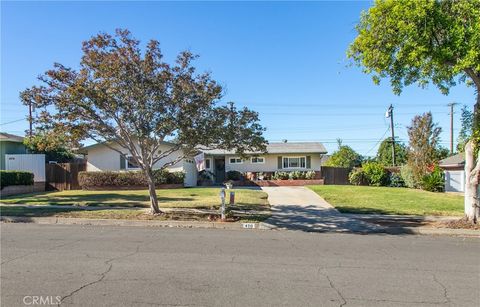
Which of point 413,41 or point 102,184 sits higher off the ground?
point 413,41

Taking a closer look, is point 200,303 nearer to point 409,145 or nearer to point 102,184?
point 102,184

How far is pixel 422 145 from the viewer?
31969 millimetres

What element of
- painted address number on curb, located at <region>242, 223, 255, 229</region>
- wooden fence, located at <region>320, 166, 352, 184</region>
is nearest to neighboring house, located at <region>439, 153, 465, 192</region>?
wooden fence, located at <region>320, 166, 352, 184</region>

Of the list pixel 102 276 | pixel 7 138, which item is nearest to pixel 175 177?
pixel 7 138

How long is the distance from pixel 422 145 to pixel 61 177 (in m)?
24.9

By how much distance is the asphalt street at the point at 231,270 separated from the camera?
5.95 m

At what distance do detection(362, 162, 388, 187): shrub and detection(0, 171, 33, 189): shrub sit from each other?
23.5 m

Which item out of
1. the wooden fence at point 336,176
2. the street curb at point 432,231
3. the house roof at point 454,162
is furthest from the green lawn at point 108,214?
the wooden fence at point 336,176

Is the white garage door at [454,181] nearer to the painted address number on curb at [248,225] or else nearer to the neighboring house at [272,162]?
the neighboring house at [272,162]

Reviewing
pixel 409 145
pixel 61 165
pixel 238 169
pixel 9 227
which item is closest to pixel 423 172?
pixel 409 145

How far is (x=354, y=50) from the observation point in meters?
13.8

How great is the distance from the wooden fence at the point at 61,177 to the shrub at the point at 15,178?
2.52m

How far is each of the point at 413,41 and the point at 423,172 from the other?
21.8 m

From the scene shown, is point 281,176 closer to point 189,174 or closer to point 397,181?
point 189,174
